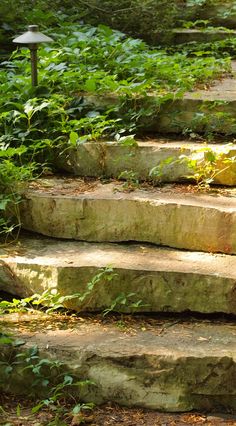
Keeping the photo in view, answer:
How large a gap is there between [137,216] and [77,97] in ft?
5.00

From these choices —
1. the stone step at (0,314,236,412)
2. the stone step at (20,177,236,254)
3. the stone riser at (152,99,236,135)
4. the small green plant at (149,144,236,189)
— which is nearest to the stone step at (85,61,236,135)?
the stone riser at (152,99,236,135)

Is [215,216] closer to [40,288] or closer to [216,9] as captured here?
[40,288]

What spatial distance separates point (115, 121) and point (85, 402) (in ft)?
7.13

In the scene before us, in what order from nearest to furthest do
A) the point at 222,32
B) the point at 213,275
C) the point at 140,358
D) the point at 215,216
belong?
the point at 140,358 < the point at 213,275 < the point at 215,216 < the point at 222,32

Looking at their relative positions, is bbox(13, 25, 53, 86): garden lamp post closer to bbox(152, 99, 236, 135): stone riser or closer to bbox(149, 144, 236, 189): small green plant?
bbox(152, 99, 236, 135): stone riser

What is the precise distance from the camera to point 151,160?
4.58 metres

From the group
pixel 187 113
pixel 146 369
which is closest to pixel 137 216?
pixel 146 369

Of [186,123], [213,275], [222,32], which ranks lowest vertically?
[213,275]

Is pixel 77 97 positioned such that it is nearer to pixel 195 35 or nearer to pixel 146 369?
pixel 146 369

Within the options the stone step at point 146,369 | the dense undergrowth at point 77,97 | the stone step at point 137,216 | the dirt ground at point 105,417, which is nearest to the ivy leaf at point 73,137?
the dense undergrowth at point 77,97

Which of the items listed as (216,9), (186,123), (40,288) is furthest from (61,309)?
(216,9)

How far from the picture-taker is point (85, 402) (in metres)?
3.32

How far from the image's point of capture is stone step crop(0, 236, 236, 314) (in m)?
3.64

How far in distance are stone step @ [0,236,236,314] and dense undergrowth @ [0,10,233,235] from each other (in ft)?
1.37
